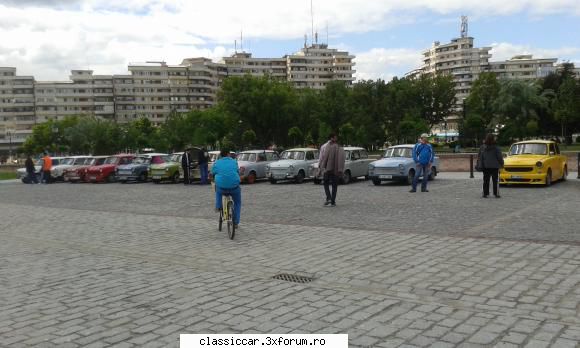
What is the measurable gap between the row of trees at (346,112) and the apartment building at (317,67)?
3323 inches

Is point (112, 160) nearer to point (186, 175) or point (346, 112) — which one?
point (186, 175)

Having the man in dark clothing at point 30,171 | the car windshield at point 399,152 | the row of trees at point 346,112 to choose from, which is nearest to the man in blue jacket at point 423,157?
the car windshield at point 399,152

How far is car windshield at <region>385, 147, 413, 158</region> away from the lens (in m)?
23.1

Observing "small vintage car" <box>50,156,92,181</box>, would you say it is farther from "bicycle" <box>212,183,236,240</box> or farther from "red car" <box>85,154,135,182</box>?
"bicycle" <box>212,183,236,240</box>

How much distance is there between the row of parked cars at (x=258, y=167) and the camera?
73.4 ft

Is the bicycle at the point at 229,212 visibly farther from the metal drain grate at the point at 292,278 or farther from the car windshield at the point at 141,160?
the car windshield at the point at 141,160

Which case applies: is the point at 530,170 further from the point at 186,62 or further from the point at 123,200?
the point at 186,62

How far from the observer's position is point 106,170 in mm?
32031

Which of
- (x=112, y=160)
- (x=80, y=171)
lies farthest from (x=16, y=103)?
(x=112, y=160)

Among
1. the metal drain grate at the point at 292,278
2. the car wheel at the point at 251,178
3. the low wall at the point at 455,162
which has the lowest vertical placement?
the metal drain grate at the point at 292,278

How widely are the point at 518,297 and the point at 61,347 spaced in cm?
450

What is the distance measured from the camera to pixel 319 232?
35.6 feet

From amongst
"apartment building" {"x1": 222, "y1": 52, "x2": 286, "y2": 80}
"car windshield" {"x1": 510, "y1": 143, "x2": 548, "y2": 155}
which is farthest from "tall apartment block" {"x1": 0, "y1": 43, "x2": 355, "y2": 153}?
"car windshield" {"x1": 510, "y1": 143, "x2": 548, "y2": 155}

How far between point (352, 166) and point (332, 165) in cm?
951
